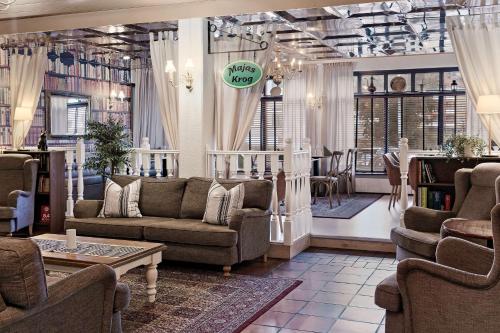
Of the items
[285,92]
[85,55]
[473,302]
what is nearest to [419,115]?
[285,92]

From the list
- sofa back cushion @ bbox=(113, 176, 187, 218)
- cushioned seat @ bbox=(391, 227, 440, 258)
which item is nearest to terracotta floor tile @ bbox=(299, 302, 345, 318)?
cushioned seat @ bbox=(391, 227, 440, 258)

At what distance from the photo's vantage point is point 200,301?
15.6 feet

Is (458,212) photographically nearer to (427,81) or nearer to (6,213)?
(6,213)

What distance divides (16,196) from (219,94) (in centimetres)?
301

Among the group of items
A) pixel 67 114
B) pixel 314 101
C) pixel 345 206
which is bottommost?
pixel 345 206

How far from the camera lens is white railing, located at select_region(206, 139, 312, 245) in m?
6.53

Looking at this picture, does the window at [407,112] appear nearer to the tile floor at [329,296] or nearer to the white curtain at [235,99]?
the white curtain at [235,99]

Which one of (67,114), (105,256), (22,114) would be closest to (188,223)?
(105,256)

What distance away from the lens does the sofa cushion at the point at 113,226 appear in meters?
5.99

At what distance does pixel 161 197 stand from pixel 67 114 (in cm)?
644

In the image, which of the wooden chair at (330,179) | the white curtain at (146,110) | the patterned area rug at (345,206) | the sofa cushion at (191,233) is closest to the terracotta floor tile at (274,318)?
the sofa cushion at (191,233)

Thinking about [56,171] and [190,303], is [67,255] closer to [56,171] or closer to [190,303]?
[190,303]

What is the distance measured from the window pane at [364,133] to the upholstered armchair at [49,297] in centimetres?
1070

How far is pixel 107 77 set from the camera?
13344mm
